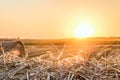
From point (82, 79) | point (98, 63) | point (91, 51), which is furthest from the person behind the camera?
point (91, 51)

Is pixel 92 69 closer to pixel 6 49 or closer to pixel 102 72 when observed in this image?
pixel 102 72

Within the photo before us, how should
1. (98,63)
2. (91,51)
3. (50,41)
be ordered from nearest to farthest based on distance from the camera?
(98,63) → (91,51) → (50,41)

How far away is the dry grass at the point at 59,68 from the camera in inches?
96.7

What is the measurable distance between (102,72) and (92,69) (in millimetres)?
73

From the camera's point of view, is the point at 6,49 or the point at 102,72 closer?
the point at 102,72

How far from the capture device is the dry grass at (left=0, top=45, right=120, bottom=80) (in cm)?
246

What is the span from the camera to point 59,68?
2.56 metres

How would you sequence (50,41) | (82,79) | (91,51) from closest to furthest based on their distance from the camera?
(82,79), (91,51), (50,41)

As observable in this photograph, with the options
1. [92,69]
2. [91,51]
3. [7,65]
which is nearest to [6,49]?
[7,65]

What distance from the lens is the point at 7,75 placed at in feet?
8.23

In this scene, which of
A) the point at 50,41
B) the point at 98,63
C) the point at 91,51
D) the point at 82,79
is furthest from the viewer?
the point at 50,41

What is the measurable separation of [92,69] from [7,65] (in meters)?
0.62

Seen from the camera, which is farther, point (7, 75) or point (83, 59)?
point (83, 59)

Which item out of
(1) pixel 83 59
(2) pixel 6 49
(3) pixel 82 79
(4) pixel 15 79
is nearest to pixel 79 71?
(3) pixel 82 79
